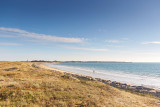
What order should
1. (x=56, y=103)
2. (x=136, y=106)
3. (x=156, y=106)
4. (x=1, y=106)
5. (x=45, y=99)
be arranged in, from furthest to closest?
(x=156, y=106) < (x=136, y=106) < (x=45, y=99) < (x=56, y=103) < (x=1, y=106)

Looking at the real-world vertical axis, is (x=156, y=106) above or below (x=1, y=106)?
below

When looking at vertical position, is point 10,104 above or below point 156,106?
above

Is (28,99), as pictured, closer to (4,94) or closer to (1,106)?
(1,106)

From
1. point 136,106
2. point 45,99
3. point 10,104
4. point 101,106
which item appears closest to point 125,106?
point 136,106

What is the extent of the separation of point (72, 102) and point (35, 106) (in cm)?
347

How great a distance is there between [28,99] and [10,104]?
1528 mm

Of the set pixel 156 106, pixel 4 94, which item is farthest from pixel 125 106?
pixel 4 94

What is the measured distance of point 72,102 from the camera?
1042cm

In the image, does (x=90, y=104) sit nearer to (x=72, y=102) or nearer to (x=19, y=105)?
(x=72, y=102)

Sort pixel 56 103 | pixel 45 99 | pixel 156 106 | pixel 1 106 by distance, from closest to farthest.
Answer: pixel 1 106 < pixel 56 103 < pixel 45 99 < pixel 156 106

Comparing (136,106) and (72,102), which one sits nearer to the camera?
(72,102)

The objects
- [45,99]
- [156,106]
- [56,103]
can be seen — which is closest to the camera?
[56,103]

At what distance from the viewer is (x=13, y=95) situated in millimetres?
10453

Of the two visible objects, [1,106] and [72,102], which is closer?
[1,106]
